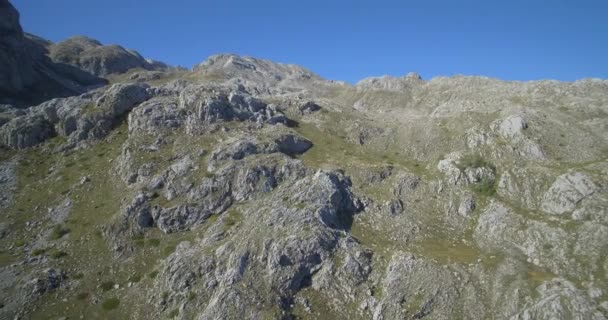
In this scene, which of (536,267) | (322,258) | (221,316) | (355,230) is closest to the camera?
(221,316)

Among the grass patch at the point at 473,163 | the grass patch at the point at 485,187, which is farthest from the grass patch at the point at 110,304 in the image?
the grass patch at the point at 473,163

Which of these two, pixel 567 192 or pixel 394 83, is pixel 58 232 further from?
pixel 394 83

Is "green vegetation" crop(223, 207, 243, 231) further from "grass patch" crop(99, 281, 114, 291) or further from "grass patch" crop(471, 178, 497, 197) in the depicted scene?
"grass patch" crop(471, 178, 497, 197)

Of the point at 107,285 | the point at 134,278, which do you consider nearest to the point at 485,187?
the point at 134,278

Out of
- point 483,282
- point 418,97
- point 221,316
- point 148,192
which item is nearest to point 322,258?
point 221,316

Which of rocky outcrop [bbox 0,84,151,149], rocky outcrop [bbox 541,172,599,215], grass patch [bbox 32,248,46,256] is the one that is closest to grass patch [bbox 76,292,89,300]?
grass patch [bbox 32,248,46,256]

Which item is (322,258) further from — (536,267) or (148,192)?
(148,192)
